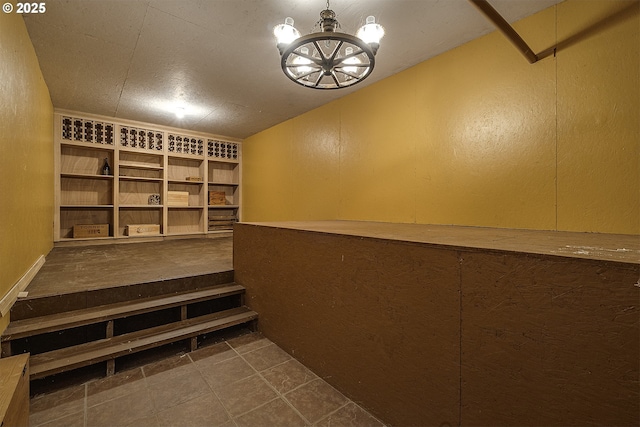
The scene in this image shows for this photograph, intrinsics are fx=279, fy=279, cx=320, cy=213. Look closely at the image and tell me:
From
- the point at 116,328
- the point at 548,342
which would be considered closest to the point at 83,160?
the point at 116,328

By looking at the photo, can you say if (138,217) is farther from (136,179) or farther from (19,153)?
(19,153)

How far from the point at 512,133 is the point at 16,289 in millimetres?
3742

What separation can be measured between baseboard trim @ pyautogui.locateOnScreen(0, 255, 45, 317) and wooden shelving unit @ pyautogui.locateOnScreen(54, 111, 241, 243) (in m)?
2.23

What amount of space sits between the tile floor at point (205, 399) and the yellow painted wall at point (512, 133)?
1825mm

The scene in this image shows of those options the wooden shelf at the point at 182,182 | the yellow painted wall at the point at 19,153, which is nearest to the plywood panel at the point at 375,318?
the yellow painted wall at the point at 19,153

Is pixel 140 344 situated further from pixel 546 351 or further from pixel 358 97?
pixel 358 97

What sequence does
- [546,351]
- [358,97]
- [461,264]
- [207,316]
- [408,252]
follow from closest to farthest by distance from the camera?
[546,351] < [461,264] < [408,252] < [207,316] < [358,97]

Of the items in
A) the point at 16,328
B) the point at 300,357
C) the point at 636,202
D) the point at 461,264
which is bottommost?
the point at 300,357

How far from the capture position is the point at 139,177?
16.3ft

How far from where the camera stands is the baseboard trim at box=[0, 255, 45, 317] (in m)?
1.63

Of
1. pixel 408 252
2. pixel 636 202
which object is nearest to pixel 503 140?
pixel 636 202

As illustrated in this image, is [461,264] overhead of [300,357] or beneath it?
overhead

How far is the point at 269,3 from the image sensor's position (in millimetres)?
1995

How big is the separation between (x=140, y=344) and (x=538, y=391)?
222cm
